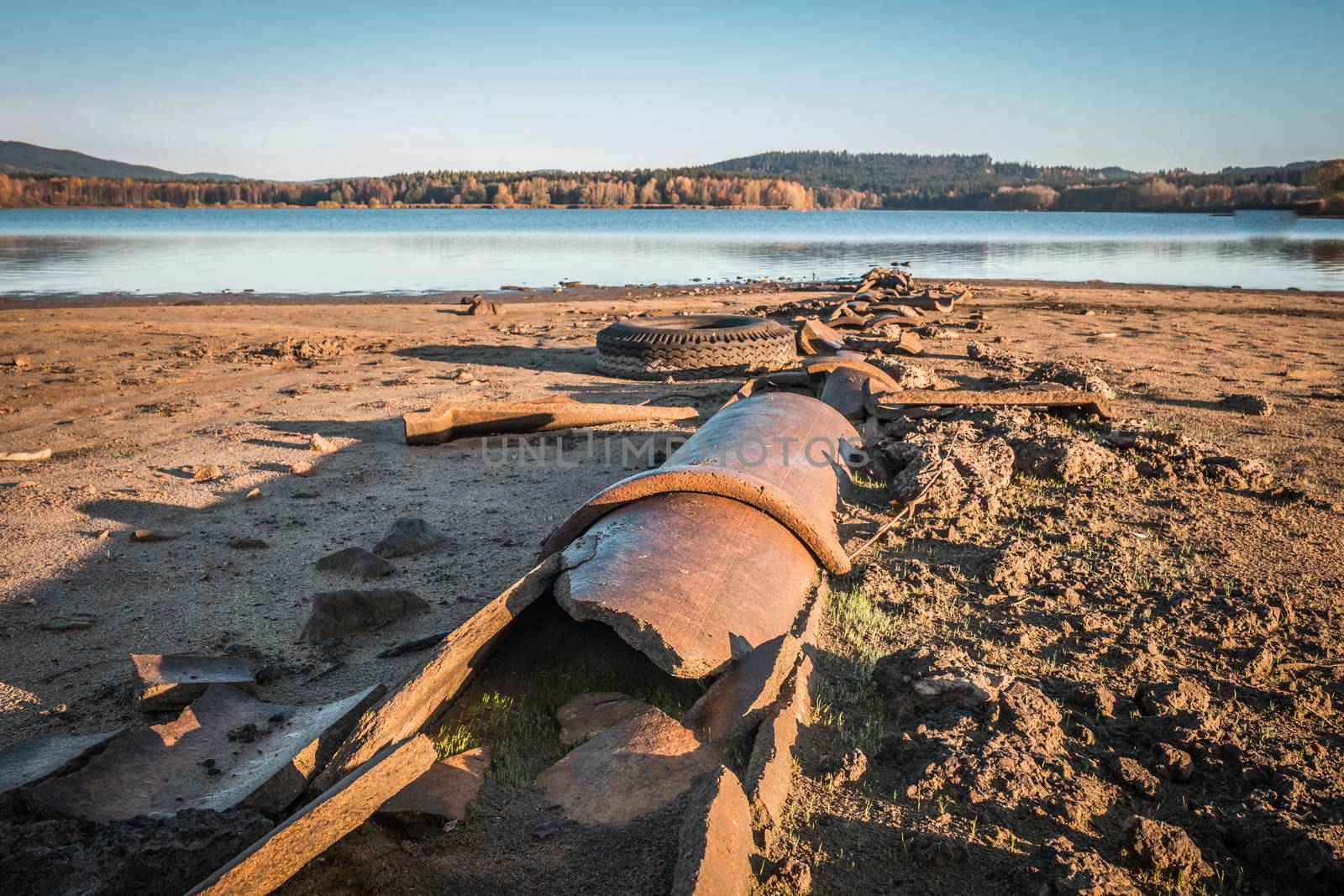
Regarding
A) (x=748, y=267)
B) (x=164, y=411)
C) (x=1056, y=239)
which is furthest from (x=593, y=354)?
(x=1056, y=239)

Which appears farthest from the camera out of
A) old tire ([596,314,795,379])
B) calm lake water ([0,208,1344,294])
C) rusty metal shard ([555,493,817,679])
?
calm lake water ([0,208,1344,294])

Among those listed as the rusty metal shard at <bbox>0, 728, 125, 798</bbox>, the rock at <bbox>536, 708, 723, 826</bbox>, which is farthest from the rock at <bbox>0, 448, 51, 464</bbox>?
the rock at <bbox>536, 708, 723, 826</bbox>

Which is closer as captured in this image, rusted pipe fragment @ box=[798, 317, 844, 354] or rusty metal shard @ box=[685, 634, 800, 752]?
rusty metal shard @ box=[685, 634, 800, 752]

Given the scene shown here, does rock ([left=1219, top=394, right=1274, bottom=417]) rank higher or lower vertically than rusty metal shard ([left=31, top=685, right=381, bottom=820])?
higher

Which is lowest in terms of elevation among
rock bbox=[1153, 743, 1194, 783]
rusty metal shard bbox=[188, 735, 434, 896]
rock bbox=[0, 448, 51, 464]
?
rock bbox=[1153, 743, 1194, 783]

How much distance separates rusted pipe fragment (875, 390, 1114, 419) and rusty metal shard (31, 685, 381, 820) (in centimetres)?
470

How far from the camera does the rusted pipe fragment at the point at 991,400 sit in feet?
20.9

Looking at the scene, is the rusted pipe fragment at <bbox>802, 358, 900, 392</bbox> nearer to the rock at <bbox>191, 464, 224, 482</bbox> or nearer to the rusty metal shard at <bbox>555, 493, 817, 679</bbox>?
the rusty metal shard at <bbox>555, 493, 817, 679</bbox>

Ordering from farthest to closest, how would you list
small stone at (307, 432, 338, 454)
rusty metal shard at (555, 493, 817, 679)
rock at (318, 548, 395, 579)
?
small stone at (307, 432, 338, 454)
rock at (318, 548, 395, 579)
rusty metal shard at (555, 493, 817, 679)

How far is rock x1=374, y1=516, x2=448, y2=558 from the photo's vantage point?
14.0ft

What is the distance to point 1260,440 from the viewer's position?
6191 millimetres

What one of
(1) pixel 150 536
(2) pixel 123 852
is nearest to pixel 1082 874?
(2) pixel 123 852

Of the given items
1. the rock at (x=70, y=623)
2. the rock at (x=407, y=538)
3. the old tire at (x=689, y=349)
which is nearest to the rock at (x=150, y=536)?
the rock at (x=70, y=623)

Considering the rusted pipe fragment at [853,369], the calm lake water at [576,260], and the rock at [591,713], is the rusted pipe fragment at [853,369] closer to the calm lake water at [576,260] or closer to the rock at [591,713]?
the rock at [591,713]
